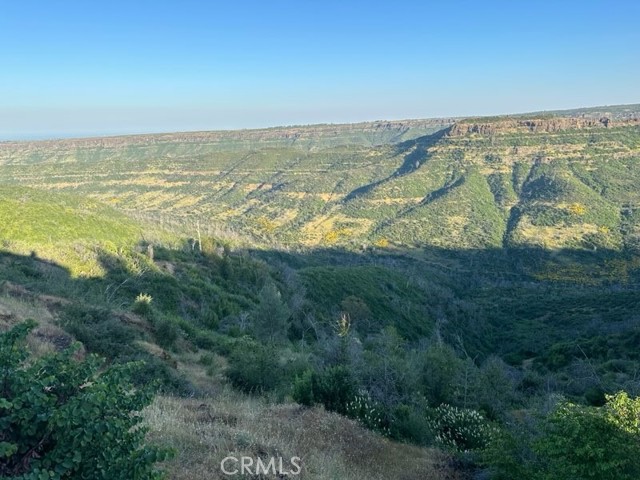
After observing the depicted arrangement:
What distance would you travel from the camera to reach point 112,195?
173375 mm

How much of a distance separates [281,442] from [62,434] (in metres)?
4.52

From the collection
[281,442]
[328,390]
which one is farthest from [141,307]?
[281,442]

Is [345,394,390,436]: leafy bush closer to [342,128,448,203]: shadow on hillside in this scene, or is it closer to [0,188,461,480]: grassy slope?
[0,188,461,480]: grassy slope

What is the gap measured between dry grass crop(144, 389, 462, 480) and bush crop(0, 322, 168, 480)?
212cm

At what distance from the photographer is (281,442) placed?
7594 mm

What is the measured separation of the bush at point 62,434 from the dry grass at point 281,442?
2117mm

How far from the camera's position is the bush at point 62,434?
11.5ft

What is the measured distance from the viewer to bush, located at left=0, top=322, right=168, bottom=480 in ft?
11.5

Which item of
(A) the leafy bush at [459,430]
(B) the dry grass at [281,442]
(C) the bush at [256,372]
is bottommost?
(A) the leafy bush at [459,430]

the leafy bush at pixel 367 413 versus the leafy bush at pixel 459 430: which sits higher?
the leafy bush at pixel 367 413

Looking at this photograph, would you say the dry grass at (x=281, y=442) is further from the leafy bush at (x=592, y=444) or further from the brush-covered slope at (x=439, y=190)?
the brush-covered slope at (x=439, y=190)

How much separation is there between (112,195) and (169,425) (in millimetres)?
181104


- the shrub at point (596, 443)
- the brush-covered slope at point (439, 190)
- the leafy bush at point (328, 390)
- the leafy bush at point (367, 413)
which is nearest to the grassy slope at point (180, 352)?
the leafy bush at point (367, 413)

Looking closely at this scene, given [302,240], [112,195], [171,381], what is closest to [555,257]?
[302,240]
